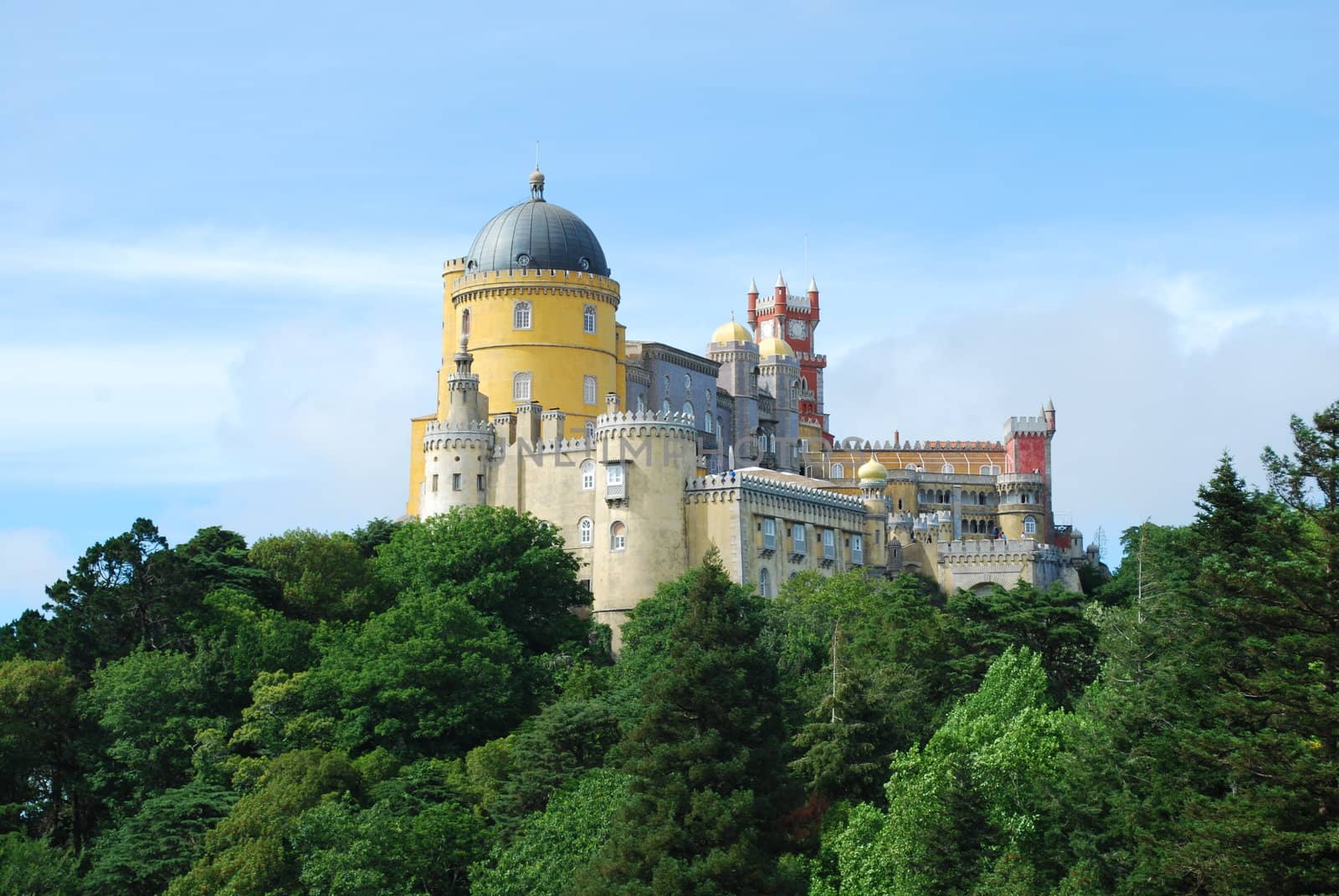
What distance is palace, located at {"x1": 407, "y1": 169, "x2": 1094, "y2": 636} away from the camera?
89.6 m

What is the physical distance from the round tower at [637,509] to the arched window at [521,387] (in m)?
6.66

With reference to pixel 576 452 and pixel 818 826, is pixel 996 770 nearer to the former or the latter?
pixel 818 826

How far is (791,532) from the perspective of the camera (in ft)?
308

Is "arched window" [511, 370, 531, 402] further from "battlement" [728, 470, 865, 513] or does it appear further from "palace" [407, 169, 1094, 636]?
"battlement" [728, 470, 865, 513]

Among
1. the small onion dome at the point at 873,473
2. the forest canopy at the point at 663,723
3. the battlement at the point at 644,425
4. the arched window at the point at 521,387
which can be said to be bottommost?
the forest canopy at the point at 663,723

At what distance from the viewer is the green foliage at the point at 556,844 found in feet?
208

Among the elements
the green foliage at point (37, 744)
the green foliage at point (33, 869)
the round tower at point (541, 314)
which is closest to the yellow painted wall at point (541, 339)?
the round tower at point (541, 314)

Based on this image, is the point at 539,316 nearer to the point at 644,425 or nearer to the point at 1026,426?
the point at 644,425

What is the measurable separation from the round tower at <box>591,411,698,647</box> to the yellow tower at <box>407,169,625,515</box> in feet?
21.6

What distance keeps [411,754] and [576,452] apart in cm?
1988

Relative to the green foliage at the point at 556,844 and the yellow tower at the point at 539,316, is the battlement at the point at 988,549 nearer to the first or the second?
the yellow tower at the point at 539,316

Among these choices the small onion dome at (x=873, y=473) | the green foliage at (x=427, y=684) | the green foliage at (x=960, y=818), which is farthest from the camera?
the small onion dome at (x=873, y=473)

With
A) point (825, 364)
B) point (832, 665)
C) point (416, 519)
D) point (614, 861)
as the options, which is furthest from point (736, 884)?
point (825, 364)

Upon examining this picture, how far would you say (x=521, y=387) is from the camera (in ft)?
317
